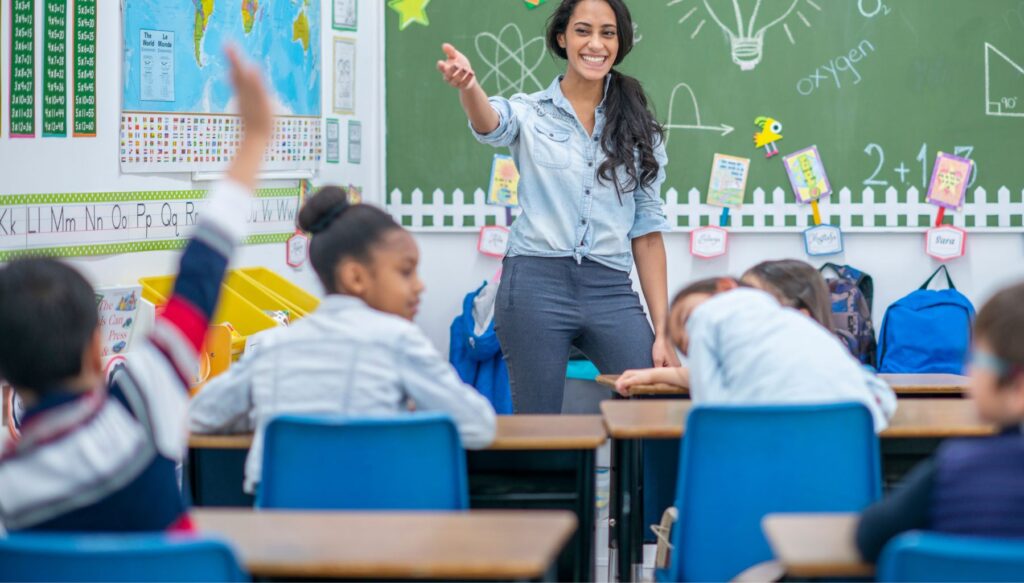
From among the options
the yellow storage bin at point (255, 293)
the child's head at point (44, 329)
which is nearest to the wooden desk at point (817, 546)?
the child's head at point (44, 329)

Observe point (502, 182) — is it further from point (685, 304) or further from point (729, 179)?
point (685, 304)

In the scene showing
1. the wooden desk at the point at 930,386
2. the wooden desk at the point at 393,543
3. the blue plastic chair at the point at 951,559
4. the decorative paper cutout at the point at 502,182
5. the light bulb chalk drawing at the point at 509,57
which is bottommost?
the wooden desk at the point at 393,543

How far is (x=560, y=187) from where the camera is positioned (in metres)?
3.56

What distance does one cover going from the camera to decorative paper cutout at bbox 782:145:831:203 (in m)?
5.39

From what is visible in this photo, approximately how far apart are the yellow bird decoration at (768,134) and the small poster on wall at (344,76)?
171cm

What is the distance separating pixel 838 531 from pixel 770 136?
383 centimetres

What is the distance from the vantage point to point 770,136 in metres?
5.41

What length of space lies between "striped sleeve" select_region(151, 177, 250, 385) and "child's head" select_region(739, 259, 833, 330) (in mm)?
1476

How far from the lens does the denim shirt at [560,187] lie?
3.53 meters

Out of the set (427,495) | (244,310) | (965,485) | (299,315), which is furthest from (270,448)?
(299,315)

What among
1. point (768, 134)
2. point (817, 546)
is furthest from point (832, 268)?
point (817, 546)

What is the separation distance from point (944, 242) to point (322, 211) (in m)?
3.62

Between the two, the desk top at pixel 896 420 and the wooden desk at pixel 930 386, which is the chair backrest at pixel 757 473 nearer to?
the desk top at pixel 896 420

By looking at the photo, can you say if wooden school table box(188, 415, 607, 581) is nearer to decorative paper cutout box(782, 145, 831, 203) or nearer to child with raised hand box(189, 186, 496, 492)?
child with raised hand box(189, 186, 496, 492)
